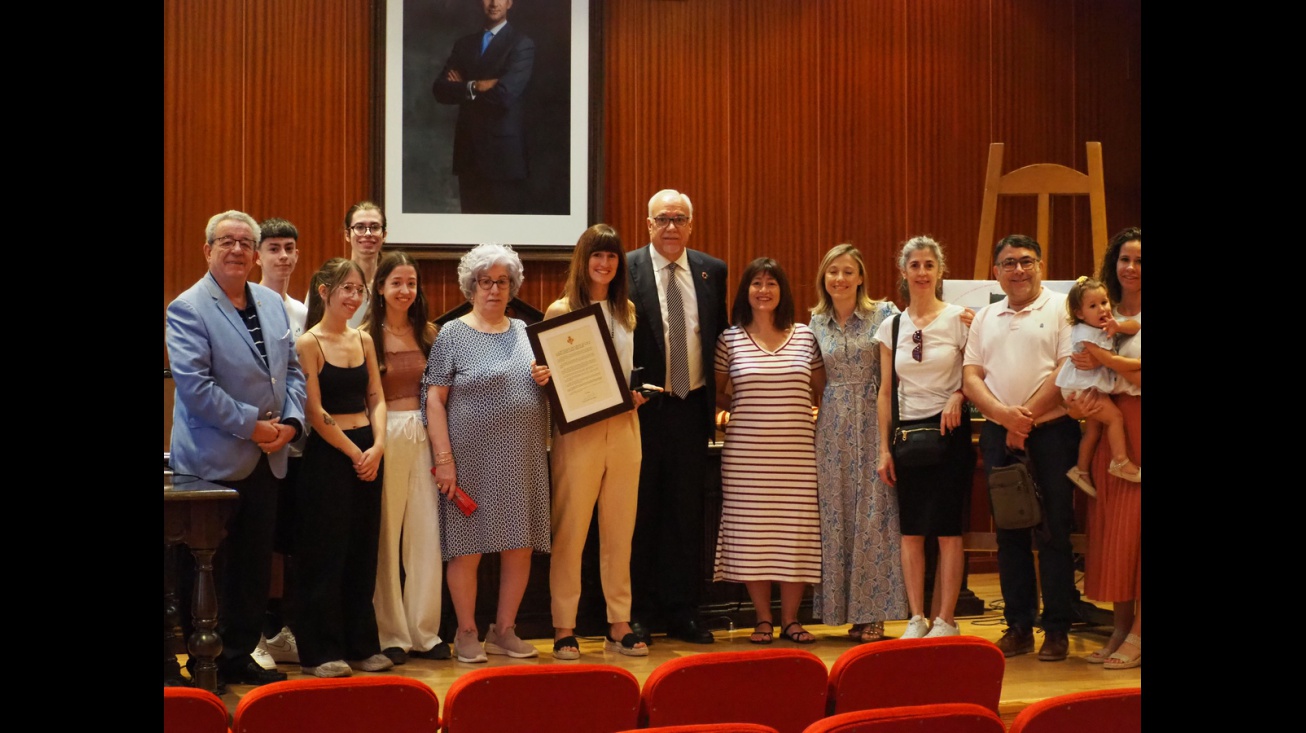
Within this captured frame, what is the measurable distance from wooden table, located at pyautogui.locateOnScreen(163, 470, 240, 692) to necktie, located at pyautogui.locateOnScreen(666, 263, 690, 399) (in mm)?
1776

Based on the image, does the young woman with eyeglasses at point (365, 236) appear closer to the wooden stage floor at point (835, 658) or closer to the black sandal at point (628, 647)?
the wooden stage floor at point (835, 658)

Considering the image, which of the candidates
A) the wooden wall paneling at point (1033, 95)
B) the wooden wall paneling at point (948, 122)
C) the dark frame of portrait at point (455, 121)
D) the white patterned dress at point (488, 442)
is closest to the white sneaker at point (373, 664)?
the white patterned dress at point (488, 442)

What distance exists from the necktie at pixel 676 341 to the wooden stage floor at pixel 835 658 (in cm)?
99

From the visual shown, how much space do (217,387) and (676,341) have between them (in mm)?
1750

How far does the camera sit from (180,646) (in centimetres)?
360

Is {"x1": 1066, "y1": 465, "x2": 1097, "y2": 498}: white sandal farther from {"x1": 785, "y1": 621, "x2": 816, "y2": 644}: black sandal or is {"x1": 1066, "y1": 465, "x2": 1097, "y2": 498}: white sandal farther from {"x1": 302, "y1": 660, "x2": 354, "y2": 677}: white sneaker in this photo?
{"x1": 302, "y1": 660, "x2": 354, "y2": 677}: white sneaker

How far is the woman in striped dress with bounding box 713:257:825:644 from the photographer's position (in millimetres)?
4719

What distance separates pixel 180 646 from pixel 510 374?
1.42 meters

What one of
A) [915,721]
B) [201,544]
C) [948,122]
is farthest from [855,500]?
[948,122]

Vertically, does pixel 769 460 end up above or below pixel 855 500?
above

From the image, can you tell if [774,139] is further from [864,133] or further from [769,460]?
[769,460]

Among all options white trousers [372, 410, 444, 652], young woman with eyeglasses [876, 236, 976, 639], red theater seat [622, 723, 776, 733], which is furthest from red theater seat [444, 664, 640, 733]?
young woman with eyeglasses [876, 236, 976, 639]

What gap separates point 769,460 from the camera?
4738mm
